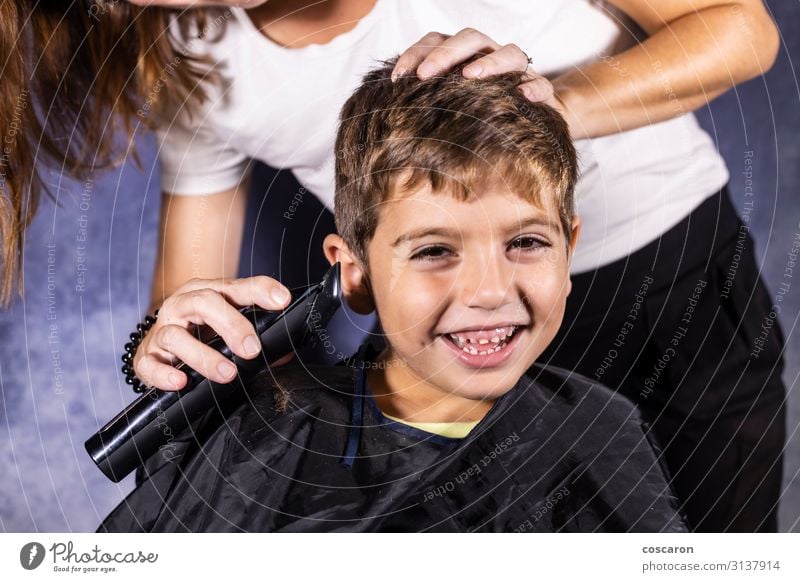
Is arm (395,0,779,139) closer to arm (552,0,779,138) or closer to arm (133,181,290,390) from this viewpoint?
arm (552,0,779,138)

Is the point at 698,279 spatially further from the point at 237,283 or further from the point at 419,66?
the point at 237,283

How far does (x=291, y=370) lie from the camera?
72 centimetres

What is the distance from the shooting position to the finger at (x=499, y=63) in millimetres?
677

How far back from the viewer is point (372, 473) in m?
0.70

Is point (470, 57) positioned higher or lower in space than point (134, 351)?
higher

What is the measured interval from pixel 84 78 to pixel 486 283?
43cm

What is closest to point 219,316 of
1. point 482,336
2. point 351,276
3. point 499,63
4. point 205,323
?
point 205,323

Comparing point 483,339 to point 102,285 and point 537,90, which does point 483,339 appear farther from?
point 102,285

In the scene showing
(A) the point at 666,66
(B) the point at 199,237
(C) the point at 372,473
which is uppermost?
(A) the point at 666,66

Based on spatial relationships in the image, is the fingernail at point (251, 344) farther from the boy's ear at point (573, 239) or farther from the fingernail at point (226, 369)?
the boy's ear at point (573, 239)

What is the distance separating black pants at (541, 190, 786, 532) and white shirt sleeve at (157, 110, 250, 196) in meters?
0.37

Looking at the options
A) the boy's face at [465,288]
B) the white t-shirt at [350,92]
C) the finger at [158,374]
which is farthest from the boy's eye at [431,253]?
the finger at [158,374]

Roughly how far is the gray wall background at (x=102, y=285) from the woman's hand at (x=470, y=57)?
16 centimetres
